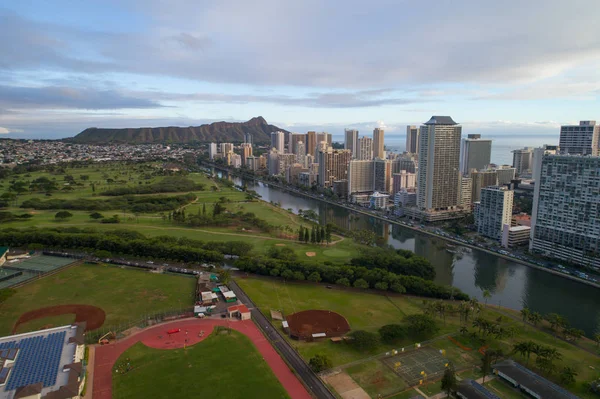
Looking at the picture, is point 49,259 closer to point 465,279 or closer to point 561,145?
point 465,279

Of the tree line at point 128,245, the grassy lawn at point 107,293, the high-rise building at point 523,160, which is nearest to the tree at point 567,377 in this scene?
the grassy lawn at point 107,293

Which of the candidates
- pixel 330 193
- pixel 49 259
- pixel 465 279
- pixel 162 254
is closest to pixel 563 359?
pixel 465 279

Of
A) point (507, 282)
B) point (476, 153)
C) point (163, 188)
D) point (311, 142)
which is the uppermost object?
point (311, 142)

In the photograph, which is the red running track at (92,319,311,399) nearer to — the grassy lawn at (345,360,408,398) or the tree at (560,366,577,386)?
the grassy lawn at (345,360,408,398)

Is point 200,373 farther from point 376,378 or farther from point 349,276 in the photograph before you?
point 349,276

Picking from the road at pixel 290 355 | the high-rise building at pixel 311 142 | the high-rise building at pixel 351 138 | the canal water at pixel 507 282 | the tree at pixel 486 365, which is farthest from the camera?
the high-rise building at pixel 311 142

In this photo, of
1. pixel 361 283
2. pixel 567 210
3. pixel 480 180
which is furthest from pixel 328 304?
pixel 480 180

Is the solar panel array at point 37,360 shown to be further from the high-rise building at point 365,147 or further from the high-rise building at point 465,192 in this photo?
the high-rise building at point 365,147
